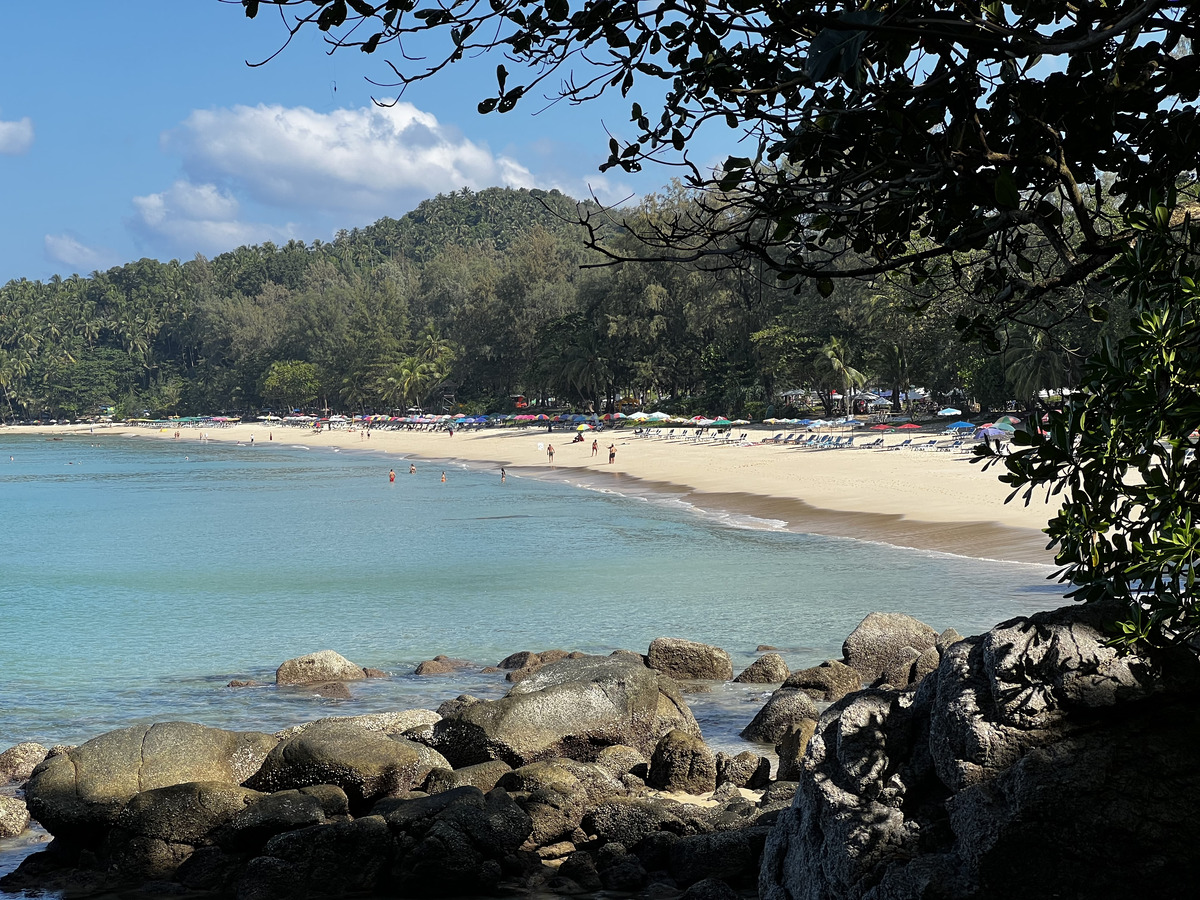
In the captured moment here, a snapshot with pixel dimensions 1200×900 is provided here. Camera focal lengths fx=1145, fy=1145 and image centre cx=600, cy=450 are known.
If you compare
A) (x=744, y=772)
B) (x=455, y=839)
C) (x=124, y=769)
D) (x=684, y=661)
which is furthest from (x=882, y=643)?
(x=124, y=769)

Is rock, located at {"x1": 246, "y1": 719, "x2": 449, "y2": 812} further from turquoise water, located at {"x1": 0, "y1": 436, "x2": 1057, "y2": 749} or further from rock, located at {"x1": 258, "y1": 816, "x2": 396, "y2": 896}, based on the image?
turquoise water, located at {"x1": 0, "y1": 436, "x2": 1057, "y2": 749}

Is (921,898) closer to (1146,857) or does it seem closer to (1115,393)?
(1146,857)

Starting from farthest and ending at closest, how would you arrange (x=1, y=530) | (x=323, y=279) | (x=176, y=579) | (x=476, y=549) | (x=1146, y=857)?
1. (x=323, y=279)
2. (x=1, y=530)
3. (x=476, y=549)
4. (x=176, y=579)
5. (x=1146, y=857)

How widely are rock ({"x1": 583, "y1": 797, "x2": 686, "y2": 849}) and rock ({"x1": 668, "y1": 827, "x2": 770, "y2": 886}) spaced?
546mm

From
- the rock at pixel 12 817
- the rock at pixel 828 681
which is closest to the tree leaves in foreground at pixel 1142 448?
the rock at pixel 828 681

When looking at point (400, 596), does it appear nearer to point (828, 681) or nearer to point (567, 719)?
point (828, 681)

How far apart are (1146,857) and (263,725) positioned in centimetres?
1069

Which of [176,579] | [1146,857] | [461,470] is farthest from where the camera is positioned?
[461,470]

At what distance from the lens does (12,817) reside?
946 cm

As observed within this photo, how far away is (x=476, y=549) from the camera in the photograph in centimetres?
2959

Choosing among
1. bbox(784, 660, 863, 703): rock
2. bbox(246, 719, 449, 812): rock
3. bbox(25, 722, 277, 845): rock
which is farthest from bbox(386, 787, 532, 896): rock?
bbox(784, 660, 863, 703): rock

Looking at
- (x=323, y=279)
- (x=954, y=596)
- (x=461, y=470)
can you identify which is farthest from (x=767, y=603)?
(x=323, y=279)

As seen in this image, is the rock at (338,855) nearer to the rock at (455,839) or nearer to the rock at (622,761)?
the rock at (455,839)

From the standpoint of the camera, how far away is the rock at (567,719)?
383 inches
